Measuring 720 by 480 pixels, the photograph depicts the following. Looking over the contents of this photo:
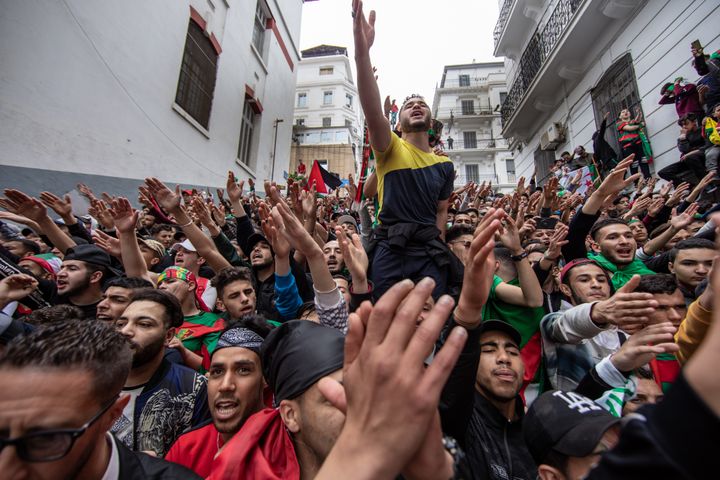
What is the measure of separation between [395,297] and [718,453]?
504 millimetres

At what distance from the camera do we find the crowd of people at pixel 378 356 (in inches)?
26.0

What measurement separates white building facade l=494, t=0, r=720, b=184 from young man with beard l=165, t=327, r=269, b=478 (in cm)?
890

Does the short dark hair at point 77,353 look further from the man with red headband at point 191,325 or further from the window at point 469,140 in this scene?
the window at point 469,140

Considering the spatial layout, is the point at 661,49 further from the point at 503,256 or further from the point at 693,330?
the point at 693,330

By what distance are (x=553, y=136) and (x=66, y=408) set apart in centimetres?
1387

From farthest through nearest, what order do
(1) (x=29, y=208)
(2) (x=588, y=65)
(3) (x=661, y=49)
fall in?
(2) (x=588, y=65)
(3) (x=661, y=49)
(1) (x=29, y=208)

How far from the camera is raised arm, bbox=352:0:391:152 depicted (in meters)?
2.08

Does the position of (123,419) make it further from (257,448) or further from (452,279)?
(452,279)

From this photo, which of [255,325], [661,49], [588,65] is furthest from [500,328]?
[588,65]

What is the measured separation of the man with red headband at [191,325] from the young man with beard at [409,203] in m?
1.52

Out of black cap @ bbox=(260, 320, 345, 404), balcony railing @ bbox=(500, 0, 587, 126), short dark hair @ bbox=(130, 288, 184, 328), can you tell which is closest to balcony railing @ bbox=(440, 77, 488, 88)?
balcony railing @ bbox=(500, 0, 587, 126)

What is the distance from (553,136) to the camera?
11.7m

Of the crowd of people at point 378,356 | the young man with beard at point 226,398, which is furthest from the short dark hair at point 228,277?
the young man with beard at point 226,398

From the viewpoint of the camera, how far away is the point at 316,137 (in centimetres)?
2981
